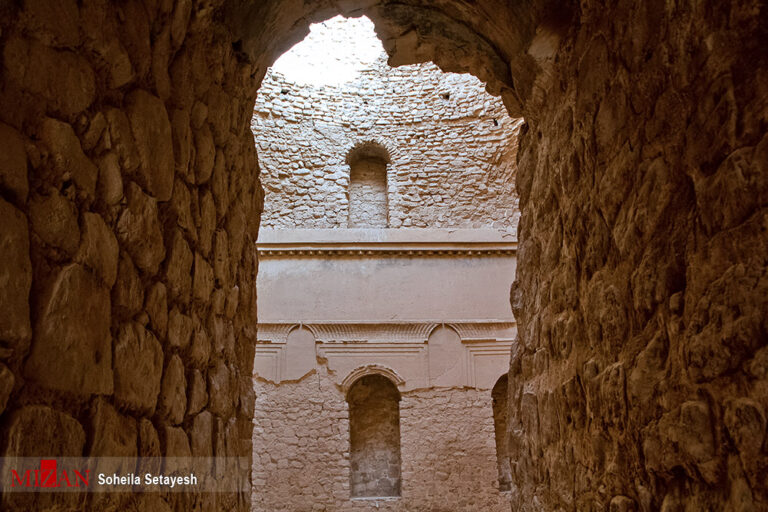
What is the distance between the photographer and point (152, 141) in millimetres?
2230

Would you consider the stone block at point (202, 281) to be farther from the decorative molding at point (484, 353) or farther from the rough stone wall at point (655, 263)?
the decorative molding at point (484, 353)

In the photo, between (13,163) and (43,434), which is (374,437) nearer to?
(43,434)

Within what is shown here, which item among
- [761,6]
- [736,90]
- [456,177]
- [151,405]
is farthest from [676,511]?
[456,177]

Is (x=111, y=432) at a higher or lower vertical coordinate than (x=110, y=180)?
lower

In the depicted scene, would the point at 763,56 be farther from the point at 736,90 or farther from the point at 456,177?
the point at 456,177

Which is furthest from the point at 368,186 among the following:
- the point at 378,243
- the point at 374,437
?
the point at 374,437

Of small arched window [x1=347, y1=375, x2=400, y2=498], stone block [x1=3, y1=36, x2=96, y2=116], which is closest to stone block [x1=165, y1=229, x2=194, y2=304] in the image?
stone block [x1=3, y1=36, x2=96, y2=116]

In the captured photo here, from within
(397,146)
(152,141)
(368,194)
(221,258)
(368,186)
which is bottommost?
(221,258)

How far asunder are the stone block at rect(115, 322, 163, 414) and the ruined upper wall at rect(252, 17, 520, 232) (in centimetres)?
779

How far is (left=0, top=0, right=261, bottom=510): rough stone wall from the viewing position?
1.53 metres

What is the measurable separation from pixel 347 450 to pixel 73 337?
23.8 feet

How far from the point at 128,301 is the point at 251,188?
1.88 meters

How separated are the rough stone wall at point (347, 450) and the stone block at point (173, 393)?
6362 millimetres

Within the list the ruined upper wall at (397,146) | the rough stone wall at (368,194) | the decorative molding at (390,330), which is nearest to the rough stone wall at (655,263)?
the decorative molding at (390,330)
